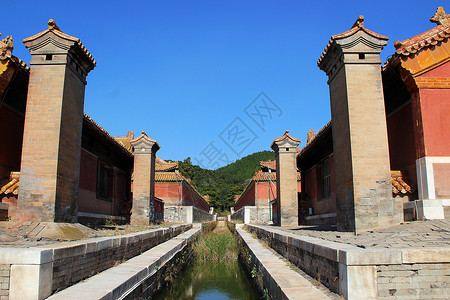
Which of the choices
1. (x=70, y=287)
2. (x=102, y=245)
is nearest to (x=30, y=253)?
(x=70, y=287)

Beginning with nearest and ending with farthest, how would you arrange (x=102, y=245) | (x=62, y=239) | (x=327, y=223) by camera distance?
(x=102, y=245) < (x=62, y=239) < (x=327, y=223)

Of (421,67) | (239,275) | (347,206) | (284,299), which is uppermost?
(421,67)

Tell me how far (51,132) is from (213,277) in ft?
17.4

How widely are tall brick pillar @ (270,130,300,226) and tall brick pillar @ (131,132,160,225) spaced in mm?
5232

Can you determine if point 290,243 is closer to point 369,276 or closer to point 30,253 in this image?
point 369,276

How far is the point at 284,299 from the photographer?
362 centimetres

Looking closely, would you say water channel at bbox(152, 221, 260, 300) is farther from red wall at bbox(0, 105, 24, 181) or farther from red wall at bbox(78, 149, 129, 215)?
red wall at bbox(0, 105, 24, 181)

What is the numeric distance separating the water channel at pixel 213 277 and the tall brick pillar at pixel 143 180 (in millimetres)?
2597

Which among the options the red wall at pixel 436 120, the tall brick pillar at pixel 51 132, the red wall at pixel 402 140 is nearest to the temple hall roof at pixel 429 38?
the red wall at pixel 436 120

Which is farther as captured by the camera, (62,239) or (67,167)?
(67,167)

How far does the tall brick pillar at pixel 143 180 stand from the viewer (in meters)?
13.9

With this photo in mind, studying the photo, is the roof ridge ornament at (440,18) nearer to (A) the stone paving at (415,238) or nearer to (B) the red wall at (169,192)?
(A) the stone paving at (415,238)

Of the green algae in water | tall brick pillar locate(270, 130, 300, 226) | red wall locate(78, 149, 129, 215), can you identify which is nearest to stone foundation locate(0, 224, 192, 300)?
the green algae in water

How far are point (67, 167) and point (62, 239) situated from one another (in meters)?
2.07
